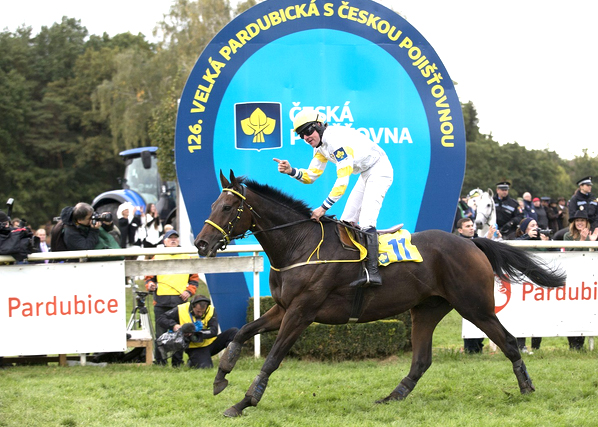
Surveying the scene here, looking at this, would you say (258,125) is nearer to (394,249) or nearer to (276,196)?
(276,196)

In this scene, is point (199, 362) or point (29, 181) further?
point (29, 181)

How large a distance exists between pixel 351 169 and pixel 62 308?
373 centimetres

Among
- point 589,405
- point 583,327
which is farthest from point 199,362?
point 583,327

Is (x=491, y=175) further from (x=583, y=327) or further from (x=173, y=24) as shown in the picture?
(x=583, y=327)

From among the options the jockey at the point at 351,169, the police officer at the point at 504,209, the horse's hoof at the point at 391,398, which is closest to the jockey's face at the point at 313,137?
the jockey at the point at 351,169

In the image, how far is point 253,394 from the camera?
18.3 ft

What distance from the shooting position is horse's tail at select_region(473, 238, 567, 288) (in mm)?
6512


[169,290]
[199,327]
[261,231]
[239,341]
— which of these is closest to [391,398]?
[239,341]

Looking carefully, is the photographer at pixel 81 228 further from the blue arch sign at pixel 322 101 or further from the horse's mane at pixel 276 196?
the horse's mane at pixel 276 196

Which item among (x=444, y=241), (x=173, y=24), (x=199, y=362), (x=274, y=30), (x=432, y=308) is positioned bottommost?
(x=199, y=362)

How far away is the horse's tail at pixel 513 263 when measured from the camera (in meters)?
6.51

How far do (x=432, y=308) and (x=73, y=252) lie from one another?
386cm

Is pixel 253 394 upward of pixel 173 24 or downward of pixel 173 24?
downward

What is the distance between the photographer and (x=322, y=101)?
30.0ft
